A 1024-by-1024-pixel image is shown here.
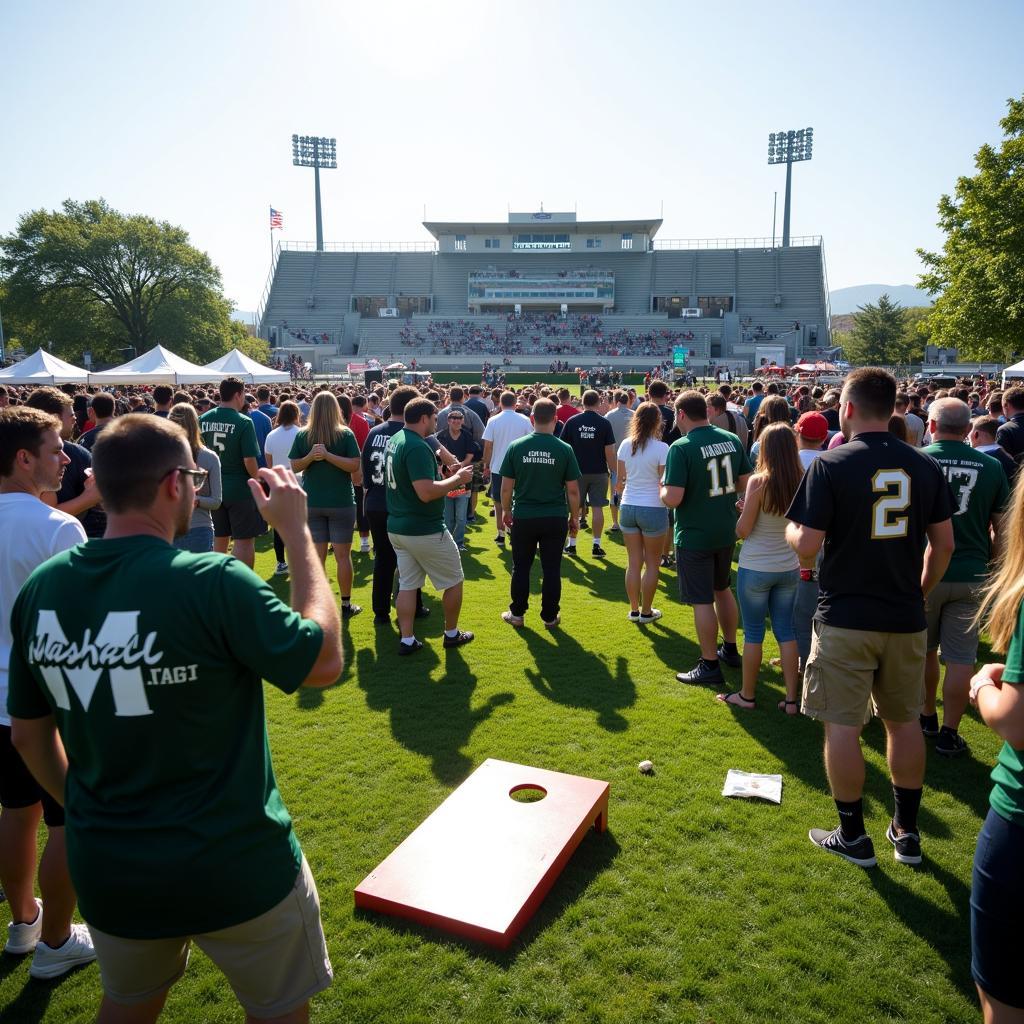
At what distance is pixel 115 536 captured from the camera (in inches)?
71.4

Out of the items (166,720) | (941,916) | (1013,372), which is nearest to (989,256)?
(1013,372)

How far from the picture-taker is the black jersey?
3.45 meters

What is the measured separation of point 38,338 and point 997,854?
56.9 metres

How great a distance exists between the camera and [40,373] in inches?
794

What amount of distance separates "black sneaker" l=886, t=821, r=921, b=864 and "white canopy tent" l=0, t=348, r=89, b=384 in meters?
22.8

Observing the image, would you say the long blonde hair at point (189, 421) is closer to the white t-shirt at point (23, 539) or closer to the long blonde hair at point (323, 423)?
the long blonde hair at point (323, 423)

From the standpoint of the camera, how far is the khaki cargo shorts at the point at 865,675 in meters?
3.49

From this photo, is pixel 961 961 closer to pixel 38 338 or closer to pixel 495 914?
pixel 495 914

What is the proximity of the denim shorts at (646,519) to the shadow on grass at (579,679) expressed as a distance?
1.30 metres

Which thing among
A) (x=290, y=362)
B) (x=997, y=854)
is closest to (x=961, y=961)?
(x=997, y=854)

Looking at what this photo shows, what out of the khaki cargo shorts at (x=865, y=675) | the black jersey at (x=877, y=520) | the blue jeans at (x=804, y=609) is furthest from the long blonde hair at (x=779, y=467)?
the khaki cargo shorts at (x=865, y=675)

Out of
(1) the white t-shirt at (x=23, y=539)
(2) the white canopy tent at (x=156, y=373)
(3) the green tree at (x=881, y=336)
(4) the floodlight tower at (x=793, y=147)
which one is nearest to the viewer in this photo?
(1) the white t-shirt at (x=23, y=539)

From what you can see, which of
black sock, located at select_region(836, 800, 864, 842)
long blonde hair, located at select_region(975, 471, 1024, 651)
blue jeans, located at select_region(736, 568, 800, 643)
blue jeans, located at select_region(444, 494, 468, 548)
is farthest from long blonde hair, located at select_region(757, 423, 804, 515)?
blue jeans, located at select_region(444, 494, 468, 548)

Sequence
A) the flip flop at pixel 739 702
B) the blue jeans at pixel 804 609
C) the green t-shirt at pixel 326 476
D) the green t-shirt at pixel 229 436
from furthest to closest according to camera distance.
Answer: the green t-shirt at pixel 229 436, the green t-shirt at pixel 326 476, the flip flop at pixel 739 702, the blue jeans at pixel 804 609
